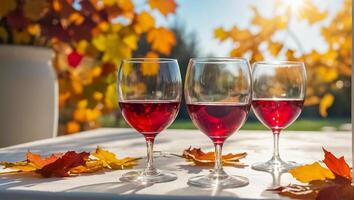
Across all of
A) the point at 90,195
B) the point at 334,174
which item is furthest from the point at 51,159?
the point at 334,174

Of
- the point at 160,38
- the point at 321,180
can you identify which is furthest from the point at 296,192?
the point at 160,38

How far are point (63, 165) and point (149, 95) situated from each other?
19 cm

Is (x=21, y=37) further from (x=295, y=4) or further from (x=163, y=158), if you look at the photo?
(x=295, y=4)

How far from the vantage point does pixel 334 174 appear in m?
0.85

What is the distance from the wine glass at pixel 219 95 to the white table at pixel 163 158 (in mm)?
90

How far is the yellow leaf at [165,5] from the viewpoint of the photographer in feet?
7.14

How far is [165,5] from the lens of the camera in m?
2.19

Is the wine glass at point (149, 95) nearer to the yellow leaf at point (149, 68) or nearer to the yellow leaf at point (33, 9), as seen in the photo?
the yellow leaf at point (149, 68)

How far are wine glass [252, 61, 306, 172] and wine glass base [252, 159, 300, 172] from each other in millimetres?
28

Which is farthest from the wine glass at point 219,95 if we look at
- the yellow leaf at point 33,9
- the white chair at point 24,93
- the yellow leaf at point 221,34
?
the yellow leaf at point 221,34

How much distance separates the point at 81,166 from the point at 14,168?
120 millimetres

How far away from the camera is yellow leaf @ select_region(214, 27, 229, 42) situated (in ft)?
8.21

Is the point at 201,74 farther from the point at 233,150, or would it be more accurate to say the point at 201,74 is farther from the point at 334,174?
the point at 233,150

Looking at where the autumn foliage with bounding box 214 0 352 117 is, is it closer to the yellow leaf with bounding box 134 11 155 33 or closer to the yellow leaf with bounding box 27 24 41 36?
the yellow leaf with bounding box 134 11 155 33
